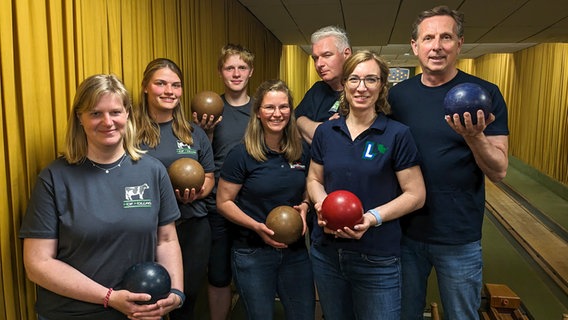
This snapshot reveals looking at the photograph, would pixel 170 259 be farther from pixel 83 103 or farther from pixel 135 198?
pixel 83 103

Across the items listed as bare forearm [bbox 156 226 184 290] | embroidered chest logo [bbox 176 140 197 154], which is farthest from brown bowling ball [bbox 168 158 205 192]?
bare forearm [bbox 156 226 184 290]

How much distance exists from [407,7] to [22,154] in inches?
173

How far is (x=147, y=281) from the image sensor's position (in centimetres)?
149

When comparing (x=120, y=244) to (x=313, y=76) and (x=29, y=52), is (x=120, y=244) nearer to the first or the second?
(x=29, y=52)

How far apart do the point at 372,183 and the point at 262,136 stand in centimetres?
60

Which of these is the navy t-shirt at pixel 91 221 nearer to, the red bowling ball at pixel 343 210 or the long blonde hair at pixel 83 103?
the long blonde hair at pixel 83 103

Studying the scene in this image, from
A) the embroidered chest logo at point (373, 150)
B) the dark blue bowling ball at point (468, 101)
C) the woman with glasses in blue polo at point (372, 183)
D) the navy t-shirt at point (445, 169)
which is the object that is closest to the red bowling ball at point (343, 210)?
the woman with glasses in blue polo at point (372, 183)

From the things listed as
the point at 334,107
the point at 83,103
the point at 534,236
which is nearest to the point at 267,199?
the point at 334,107

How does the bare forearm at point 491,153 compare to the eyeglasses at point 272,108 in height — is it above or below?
below

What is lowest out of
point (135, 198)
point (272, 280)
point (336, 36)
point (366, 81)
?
point (272, 280)

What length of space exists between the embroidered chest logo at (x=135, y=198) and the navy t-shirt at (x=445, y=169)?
1092 mm

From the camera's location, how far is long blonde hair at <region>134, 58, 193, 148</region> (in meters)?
2.14

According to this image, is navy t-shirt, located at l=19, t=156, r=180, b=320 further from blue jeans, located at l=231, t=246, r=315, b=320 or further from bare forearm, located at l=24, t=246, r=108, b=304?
blue jeans, located at l=231, t=246, r=315, b=320

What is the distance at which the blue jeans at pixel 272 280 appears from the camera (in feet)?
6.81
